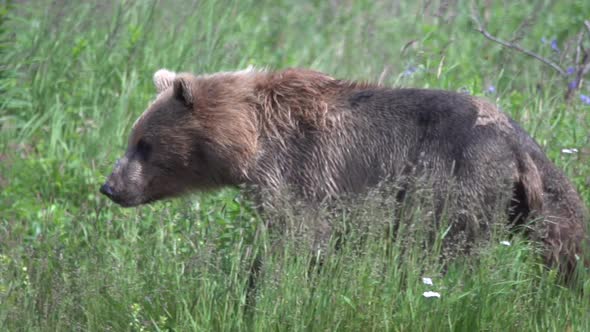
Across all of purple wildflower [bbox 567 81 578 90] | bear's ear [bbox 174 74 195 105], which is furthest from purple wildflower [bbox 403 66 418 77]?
bear's ear [bbox 174 74 195 105]

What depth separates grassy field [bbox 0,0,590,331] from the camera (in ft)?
16.6

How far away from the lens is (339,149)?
5.95 m

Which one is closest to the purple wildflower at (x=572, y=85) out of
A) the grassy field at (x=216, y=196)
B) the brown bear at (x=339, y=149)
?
the grassy field at (x=216, y=196)

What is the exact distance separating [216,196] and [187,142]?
72 centimetres

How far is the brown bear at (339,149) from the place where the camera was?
18.3ft

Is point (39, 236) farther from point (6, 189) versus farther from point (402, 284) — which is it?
point (402, 284)

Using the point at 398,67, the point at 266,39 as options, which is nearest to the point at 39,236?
the point at 398,67

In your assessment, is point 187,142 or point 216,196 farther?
point 216,196

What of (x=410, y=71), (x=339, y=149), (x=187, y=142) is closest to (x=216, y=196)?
(x=187, y=142)

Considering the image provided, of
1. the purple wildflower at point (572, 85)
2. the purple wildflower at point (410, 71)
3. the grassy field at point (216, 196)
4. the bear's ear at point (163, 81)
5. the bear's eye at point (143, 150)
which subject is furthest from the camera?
the purple wildflower at point (572, 85)

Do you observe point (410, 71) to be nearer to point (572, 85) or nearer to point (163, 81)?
point (572, 85)

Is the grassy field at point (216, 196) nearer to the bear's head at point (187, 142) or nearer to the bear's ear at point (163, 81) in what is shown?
the bear's head at point (187, 142)

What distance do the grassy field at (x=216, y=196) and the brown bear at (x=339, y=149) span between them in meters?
0.24

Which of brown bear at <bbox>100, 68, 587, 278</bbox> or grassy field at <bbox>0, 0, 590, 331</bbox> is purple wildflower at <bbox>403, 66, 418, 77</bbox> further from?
brown bear at <bbox>100, 68, 587, 278</bbox>
